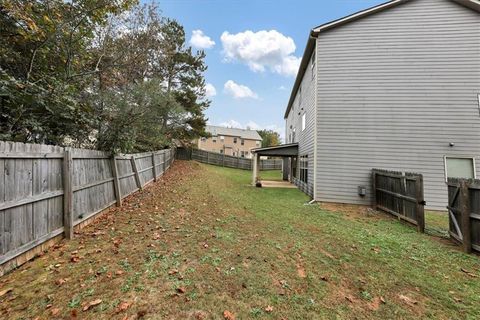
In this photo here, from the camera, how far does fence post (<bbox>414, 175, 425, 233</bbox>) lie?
5.85m

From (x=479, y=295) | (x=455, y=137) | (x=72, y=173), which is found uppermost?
(x=455, y=137)

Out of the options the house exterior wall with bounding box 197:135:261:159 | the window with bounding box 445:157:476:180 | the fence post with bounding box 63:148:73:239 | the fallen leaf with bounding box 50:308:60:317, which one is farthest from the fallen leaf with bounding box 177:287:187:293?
the house exterior wall with bounding box 197:135:261:159

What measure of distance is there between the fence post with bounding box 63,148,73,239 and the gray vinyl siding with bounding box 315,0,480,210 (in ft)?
27.7

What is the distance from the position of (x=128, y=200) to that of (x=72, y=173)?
120 inches

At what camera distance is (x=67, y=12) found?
6383mm

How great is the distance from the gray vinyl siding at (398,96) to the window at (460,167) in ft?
0.64

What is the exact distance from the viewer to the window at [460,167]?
863 centimetres

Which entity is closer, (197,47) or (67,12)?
(67,12)

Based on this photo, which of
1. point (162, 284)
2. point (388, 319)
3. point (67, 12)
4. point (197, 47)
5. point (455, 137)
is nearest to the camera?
point (388, 319)

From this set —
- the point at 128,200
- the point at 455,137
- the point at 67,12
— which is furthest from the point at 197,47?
the point at 455,137

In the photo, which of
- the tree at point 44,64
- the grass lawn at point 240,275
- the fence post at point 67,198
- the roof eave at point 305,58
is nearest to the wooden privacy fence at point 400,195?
the grass lawn at point 240,275

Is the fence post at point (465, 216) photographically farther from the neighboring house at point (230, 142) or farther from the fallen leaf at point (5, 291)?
the neighboring house at point (230, 142)

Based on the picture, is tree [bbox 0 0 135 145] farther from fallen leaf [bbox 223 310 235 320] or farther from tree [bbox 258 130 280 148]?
tree [bbox 258 130 280 148]

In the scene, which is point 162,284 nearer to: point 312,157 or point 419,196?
point 419,196
